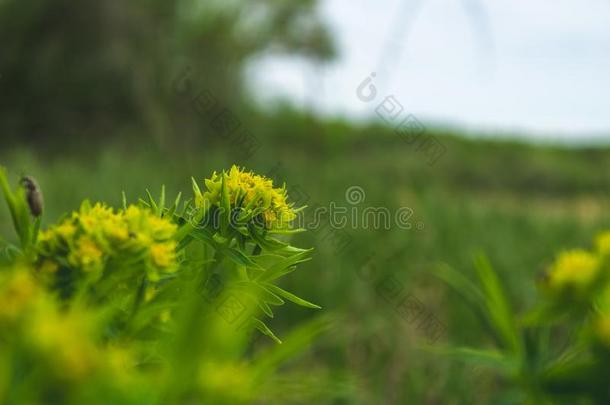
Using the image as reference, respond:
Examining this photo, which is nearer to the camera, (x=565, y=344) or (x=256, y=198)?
(x=256, y=198)

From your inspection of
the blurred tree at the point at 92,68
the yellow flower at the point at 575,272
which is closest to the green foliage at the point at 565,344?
the yellow flower at the point at 575,272

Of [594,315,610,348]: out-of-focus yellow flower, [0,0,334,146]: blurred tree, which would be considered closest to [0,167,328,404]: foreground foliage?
[594,315,610,348]: out-of-focus yellow flower

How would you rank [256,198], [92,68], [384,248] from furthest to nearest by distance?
[92,68] → [384,248] → [256,198]

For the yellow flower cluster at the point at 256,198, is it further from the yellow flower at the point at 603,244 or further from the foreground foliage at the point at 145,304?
the yellow flower at the point at 603,244

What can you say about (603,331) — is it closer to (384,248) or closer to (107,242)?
(107,242)

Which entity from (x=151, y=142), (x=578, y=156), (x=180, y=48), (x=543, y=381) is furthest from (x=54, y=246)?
(x=578, y=156)

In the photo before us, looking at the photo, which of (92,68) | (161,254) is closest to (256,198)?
(161,254)
